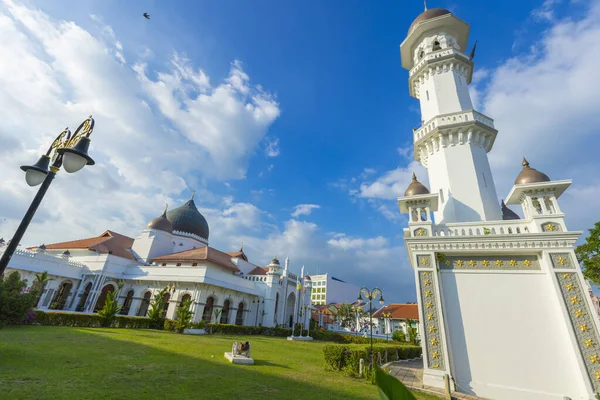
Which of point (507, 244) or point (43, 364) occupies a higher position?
point (507, 244)

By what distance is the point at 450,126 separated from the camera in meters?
13.5

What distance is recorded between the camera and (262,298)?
2977cm

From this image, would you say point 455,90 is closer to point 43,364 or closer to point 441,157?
point 441,157

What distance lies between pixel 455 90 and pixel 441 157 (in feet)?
14.0

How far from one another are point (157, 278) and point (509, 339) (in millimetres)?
26151

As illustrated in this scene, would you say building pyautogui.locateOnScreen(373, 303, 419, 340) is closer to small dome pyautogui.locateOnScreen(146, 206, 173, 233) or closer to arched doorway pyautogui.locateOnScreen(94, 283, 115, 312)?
small dome pyautogui.locateOnScreen(146, 206, 173, 233)

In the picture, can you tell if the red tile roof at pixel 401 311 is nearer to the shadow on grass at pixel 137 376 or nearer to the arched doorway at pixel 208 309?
the arched doorway at pixel 208 309

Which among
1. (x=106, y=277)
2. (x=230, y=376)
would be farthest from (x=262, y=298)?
(x=230, y=376)

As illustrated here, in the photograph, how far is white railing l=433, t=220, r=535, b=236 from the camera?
32.6ft

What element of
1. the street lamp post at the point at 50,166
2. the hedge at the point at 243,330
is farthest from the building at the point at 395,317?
the street lamp post at the point at 50,166

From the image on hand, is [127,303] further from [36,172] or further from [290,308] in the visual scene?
[36,172]

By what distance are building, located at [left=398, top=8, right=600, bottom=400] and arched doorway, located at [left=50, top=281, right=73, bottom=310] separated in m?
30.1

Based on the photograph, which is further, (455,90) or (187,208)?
(187,208)

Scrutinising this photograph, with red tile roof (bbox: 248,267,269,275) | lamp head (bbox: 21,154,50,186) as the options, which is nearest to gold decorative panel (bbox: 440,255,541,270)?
lamp head (bbox: 21,154,50,186)
